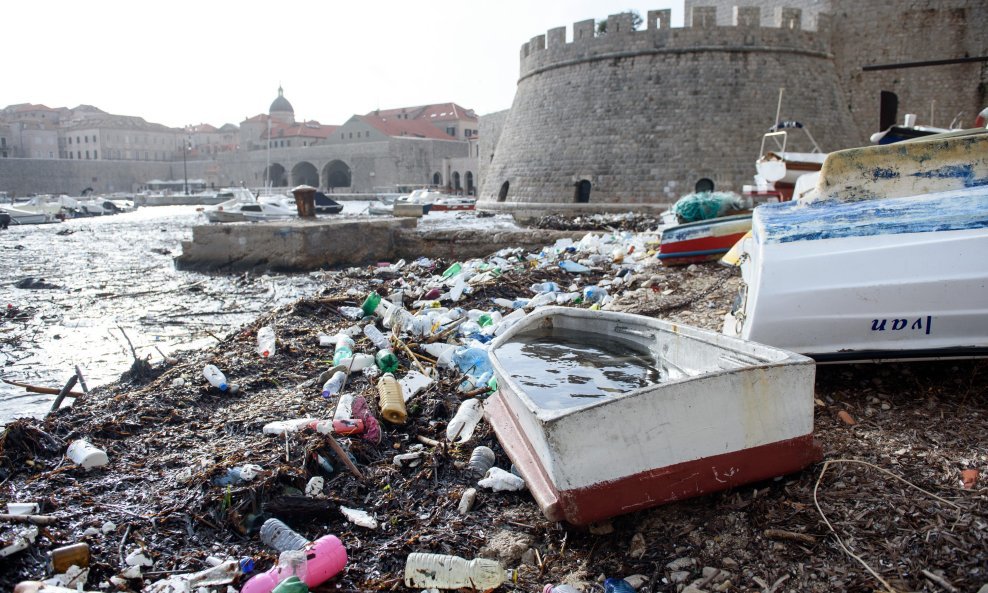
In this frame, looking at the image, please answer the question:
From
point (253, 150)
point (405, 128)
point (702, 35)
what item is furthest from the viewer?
point (253, 150)

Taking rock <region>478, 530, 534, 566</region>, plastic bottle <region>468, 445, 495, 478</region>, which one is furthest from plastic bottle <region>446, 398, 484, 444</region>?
rock <region>478, 530, 534, 566</region>

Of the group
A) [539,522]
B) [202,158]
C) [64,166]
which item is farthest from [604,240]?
[202,158]

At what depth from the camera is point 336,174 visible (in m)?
57.0

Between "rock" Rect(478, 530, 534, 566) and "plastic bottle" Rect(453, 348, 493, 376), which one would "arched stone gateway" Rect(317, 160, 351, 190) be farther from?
"rock" Rect(478, 530, 534, 566)

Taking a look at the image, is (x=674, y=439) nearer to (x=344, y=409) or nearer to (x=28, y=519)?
(x=344, y=409)

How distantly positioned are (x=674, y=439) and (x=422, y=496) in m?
1.29

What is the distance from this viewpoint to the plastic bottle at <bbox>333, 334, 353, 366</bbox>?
513 centimetres

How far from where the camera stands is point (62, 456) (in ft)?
12.2

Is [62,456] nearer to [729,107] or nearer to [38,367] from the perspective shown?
[38,367]

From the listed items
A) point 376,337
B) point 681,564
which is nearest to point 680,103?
point 376,337

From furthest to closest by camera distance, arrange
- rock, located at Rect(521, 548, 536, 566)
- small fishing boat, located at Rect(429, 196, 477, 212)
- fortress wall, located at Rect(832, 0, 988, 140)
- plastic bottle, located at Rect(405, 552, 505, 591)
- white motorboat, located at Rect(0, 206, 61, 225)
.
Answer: white motorboat, located at Rect(0, 206, 61, 225), small fishing boat, located at Rect(429, 196, 477, 212), fortress wall, located at Rect(832, 0, 988, 140), rock, located at Rect(521, 548, 536, 566), plastic bottle, located at Rect(405, 552, 505, 591)

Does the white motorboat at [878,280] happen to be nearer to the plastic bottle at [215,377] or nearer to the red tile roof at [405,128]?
the plastic bottle at [215,377]

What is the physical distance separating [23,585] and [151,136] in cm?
8762

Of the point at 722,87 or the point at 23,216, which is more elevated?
the point at 722,87
